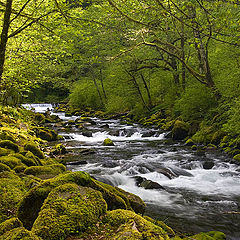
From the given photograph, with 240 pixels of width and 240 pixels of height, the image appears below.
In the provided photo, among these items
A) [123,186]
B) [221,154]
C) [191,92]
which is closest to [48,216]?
[123,186]

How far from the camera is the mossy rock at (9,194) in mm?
3174

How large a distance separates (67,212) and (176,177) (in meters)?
6.56

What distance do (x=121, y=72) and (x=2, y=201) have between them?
19.3m

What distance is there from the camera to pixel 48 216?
2482 mm

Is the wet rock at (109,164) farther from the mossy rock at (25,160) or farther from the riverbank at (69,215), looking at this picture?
the riverbank at (69,215)

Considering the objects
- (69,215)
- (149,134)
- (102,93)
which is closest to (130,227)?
(69,215)

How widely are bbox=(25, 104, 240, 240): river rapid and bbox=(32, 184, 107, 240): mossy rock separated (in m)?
1.57

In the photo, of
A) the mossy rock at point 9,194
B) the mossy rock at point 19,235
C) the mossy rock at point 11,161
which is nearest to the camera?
the mossy rock at point 19,235

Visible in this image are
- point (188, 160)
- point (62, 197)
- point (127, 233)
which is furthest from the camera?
point (188, 160)

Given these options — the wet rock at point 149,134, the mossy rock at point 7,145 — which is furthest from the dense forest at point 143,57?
the wet rock at point 149,134

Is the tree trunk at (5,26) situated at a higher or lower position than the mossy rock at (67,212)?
higher

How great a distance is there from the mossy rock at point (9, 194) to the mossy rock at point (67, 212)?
2.74ft

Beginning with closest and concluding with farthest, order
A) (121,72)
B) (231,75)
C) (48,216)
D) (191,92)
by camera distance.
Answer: (48,216) → (231,75) → (191,92) → (121,72)

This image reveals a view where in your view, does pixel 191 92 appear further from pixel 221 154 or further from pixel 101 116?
pixel 101 116
